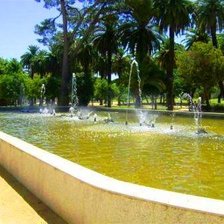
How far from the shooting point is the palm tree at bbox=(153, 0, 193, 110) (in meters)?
41.5

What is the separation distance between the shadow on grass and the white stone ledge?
0.18 ft

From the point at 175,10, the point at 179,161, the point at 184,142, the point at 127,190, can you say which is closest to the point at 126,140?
the point at 184,142

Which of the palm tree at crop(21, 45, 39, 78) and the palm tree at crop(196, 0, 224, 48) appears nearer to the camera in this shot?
the palm tree at crop(196, 0, 224, 48)

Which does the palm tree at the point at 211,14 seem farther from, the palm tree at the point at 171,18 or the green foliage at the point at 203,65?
the green foliage at the point at 203,65

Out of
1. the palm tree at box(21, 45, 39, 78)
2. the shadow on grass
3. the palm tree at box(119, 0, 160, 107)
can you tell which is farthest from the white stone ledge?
the palm tree at box(21, 45, 39, 78)

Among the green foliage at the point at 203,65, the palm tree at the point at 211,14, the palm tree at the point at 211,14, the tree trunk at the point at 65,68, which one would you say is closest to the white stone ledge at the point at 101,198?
the green foliage at the point at 203,65

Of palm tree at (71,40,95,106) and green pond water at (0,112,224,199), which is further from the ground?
palm tree at (71,40,95,106)

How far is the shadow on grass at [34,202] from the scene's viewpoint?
14.9 feet

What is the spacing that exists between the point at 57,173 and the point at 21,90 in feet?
149

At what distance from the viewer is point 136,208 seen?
A: 3.44 m

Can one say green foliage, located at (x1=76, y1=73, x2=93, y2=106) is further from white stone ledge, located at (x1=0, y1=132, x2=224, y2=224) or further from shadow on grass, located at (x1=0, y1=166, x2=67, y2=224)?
white stone ledge, located at (x1=0, y1=132, x2=224, y2=224)

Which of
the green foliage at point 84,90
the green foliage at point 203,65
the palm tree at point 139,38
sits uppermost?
the palm tree at point 139,38

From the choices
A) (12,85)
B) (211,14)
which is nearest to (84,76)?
(12,85)

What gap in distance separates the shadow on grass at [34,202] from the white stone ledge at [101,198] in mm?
55
